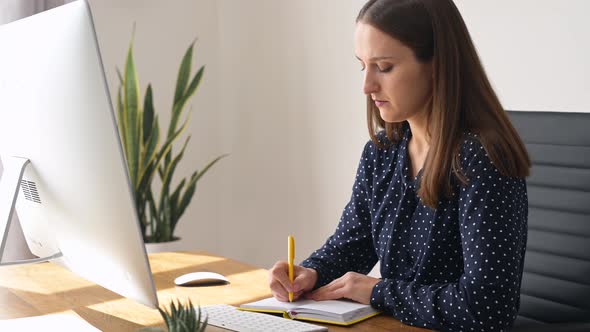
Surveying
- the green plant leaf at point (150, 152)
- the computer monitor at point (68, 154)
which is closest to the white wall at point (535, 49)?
the green plant leaf at point (150, 152)

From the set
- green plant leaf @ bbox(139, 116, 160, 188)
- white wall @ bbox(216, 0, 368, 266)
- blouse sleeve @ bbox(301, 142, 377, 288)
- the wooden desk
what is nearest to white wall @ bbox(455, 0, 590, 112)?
white wall @ bbox(216, 0, 368, 266)

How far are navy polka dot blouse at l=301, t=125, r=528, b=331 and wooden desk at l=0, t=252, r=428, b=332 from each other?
69 mm

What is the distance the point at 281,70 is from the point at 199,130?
0.49 meters

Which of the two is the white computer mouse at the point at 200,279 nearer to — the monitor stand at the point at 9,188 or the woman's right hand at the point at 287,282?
the woman's right hand at the point at 287,282

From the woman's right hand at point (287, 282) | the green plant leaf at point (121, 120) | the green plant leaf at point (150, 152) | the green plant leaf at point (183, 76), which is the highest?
the green plant leaf at point (183, 76)

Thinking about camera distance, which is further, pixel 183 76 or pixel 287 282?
pixel 183 76

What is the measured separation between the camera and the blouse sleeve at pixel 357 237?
1.64 meters

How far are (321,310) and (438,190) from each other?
11.9 inches

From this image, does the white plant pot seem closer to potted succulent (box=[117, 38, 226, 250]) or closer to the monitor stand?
potted succulent (box=[117, 38, 226, 250])

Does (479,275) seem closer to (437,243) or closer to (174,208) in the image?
(437,243)

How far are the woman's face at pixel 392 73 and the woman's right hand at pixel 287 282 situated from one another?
342 mm

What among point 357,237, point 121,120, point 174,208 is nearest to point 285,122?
point 174,208

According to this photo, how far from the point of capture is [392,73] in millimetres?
1424

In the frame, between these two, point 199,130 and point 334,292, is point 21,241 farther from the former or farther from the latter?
point 334,292
